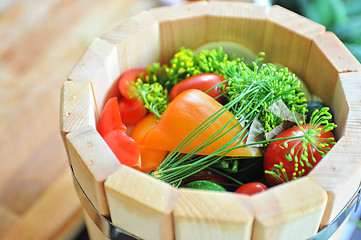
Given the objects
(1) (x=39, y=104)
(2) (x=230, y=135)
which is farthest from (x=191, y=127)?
(1) (x=39, y=104)

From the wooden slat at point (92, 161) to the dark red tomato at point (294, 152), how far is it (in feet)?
0.81

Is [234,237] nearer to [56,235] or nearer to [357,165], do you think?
[357,165]

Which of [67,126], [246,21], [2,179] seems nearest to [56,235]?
→ [2,179]

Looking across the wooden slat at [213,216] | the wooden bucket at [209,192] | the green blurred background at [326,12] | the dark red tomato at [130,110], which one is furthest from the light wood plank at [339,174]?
the green blurred background at [326,12]

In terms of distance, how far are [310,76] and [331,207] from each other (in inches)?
12.9

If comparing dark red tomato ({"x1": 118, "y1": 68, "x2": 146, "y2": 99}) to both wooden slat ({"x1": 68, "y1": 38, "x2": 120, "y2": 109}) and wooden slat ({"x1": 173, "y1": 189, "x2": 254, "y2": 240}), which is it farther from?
wooden slat ({"x1": 173, "y1": 189, "x2": 254, "y2": 240})

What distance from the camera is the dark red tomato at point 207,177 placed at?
73 centimetres

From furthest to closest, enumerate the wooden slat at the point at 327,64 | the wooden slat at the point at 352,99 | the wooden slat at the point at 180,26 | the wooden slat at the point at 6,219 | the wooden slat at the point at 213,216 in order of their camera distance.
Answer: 1. the wooden slat at the point at 6,219
2. the wooden slat at the point at 180,26
3. the wooden slat at the point at 327,64
4. the wooden slat at the point at 352,99
5. the wooden slat at the point at 213,216

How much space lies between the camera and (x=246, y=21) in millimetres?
866

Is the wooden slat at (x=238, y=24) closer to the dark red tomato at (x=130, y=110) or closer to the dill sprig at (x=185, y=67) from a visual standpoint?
the dill sprig at (x=185, y=67)

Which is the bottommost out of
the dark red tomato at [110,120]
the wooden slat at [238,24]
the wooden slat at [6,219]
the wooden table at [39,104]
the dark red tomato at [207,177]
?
the wooden slat at [6,219]

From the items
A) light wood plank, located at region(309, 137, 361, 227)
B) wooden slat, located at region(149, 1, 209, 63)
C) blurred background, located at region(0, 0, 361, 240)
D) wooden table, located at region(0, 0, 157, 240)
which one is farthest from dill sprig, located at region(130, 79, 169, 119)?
wooden table, located at region(0, 0, 157, 240)

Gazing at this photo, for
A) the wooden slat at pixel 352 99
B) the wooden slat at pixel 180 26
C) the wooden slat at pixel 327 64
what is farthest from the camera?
the wooden slat at pixel 180 26

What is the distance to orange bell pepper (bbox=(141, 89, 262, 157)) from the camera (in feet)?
2.30
